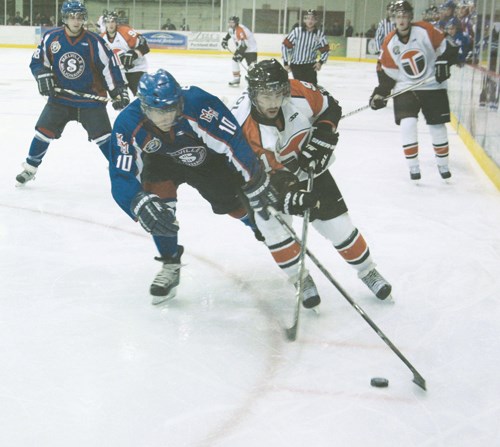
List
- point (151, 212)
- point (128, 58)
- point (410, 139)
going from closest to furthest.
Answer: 1. point (151, 212)
2. point (410, 139)
3. point (128, 58)

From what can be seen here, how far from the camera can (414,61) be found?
460cm

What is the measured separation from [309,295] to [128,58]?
14.2ft

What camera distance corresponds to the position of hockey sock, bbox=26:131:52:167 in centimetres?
428

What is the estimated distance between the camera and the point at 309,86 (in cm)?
257

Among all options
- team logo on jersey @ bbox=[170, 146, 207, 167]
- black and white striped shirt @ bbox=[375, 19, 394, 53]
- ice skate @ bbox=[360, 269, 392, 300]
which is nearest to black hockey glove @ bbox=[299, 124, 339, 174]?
team logo on jersey @ bbox=[170, 146, 207, 167]

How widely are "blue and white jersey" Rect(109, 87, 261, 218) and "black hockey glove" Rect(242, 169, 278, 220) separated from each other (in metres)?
0.03

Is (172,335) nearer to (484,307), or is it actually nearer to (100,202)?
(484,307)

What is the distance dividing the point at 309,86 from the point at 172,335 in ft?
3.15

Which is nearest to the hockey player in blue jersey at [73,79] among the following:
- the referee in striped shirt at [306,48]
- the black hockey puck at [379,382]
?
the black hockey puck at [379,382]

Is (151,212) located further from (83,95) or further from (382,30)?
(382,30)

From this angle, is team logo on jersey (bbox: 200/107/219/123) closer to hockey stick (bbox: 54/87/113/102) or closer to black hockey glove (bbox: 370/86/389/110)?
hockey stick (bbox: 54/87/113/102)

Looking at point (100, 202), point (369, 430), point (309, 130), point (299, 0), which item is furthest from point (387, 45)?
point (299, 0)

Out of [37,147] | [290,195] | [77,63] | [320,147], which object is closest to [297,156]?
[320,147]

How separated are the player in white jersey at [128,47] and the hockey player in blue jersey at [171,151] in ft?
13.4
